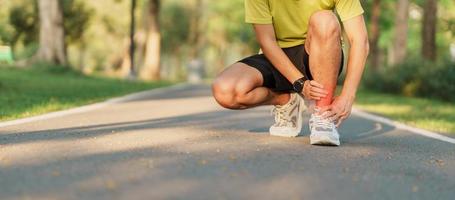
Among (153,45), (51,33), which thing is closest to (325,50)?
(51,33)

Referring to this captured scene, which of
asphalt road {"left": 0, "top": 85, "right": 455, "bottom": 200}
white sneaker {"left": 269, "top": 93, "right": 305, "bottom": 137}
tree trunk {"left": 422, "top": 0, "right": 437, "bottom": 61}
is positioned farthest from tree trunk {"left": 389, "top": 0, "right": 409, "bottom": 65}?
white sneaker {"left": 269, "top": 93, "right": 305, "bottom": 137}

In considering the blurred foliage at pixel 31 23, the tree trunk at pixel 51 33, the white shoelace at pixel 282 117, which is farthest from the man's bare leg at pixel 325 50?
the blurred foliage at pixel 31 23

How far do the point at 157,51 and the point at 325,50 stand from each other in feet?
106

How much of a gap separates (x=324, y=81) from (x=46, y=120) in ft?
12.4

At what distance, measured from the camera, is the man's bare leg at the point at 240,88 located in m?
6.53

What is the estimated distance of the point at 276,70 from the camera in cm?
668

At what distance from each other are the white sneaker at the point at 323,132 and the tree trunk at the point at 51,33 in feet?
79.5

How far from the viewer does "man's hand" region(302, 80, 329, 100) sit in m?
6.16

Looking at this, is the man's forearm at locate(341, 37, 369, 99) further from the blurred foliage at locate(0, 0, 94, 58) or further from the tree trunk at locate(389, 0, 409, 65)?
the blurred foliage at locate(0, 0, 94, 58)

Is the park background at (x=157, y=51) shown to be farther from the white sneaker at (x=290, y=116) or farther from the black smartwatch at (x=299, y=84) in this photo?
the black smartwatch at (x=299, y=84)

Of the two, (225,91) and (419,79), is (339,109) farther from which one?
(419,79)

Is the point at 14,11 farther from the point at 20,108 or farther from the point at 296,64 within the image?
the point at 296,64

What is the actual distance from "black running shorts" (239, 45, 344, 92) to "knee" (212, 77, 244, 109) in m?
0.26

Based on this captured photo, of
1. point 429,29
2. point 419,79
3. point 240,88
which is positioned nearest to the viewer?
point 240,88
